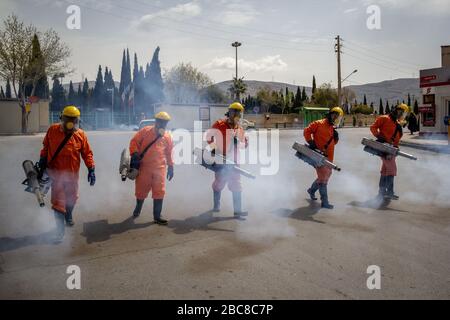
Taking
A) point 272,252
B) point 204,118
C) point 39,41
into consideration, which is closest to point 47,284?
point 272,252

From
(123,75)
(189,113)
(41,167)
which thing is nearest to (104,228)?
(41,167)

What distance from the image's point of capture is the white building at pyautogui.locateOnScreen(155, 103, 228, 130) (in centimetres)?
4072

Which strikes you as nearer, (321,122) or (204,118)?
(321,122)

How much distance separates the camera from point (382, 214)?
644 cm

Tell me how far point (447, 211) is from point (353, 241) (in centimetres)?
257

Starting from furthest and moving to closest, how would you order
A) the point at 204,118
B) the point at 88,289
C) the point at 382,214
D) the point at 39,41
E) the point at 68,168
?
the point at 204,118 → the point at 39,41 → the point at 382,214 → the point at 68,168 → the point at 88,289

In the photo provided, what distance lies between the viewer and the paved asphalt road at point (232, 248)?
364 centimetres

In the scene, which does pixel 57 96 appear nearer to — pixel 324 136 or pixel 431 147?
pixel 431 147

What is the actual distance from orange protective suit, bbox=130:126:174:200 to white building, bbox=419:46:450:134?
25756 millimetres

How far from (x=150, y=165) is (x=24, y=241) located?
75.7 inches

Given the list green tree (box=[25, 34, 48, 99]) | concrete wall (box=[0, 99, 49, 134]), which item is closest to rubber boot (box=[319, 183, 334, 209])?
green tree (box=[25, 34, 48, 99])

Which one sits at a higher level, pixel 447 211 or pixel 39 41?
pixel 39 41

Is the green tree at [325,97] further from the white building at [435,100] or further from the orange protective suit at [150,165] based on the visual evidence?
the orange protective suit at [150,165]
